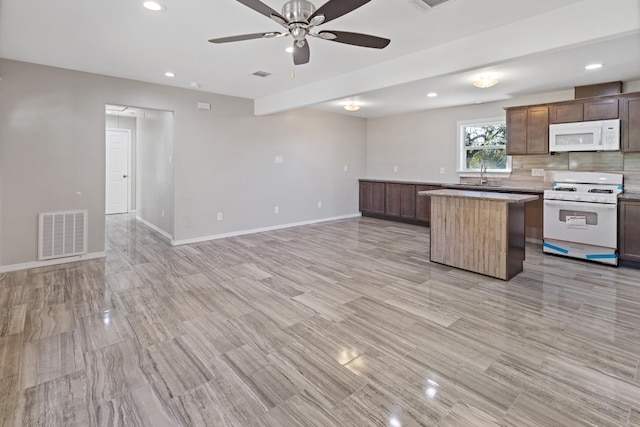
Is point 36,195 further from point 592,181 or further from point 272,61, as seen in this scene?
point 592,181

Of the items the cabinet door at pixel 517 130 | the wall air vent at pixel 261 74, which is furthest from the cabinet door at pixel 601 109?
the wall air vent at pixel 261 74

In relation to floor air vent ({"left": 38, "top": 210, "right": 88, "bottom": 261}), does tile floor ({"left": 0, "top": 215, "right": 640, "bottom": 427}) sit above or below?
below

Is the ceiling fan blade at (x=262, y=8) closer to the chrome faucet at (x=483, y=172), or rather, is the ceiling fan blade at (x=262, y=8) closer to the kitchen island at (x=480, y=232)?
the kitchen island at (x=480, y=232)

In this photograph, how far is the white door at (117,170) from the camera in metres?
8.49

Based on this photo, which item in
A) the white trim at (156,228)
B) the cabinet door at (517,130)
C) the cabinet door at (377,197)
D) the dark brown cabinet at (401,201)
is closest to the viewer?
the cabinet door at (517,130)

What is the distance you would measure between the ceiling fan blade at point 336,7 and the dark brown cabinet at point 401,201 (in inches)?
206

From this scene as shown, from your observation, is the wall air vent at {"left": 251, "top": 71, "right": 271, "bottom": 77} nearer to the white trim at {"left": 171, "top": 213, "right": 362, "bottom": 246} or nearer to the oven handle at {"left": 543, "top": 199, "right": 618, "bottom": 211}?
the white trim at {"left": 171, "top": 213, "right": 362, "bottom": 246}

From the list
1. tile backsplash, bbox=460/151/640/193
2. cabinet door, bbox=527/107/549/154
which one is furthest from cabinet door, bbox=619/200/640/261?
cabinet door, bbox=527/107/549/154

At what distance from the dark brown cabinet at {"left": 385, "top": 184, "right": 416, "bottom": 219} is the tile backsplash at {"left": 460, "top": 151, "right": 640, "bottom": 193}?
1.58 metres

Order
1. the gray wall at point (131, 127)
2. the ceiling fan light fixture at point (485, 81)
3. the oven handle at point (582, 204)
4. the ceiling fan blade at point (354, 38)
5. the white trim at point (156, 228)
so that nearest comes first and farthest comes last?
the ceiling fan blade at point (354, 38) < the oven handle at point (582, 204) < the ceiling fan light fixture at point (485, 81) < the white trim at point (156, 228) < the gray wall at point (131, 127)

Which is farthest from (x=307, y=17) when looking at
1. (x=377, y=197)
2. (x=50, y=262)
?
(x=377, y=197)

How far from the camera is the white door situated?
8492 mm

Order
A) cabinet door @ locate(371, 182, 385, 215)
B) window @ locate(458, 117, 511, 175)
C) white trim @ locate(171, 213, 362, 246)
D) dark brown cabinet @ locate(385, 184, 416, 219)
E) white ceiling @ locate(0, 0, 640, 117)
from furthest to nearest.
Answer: cabinet door @ locate(371, 182, 385, 215) < dark brown cabinet @ locate(385, 184, 416, 219) < window @ locate(458, 117, 511, 175) < white trim @ locate(171, 213, 362, 246) < white ceiling @ locate(0, 0, 640, 117)

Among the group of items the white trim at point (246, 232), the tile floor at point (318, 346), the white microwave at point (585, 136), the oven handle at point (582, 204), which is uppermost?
the white microwave at point (585, 136)
